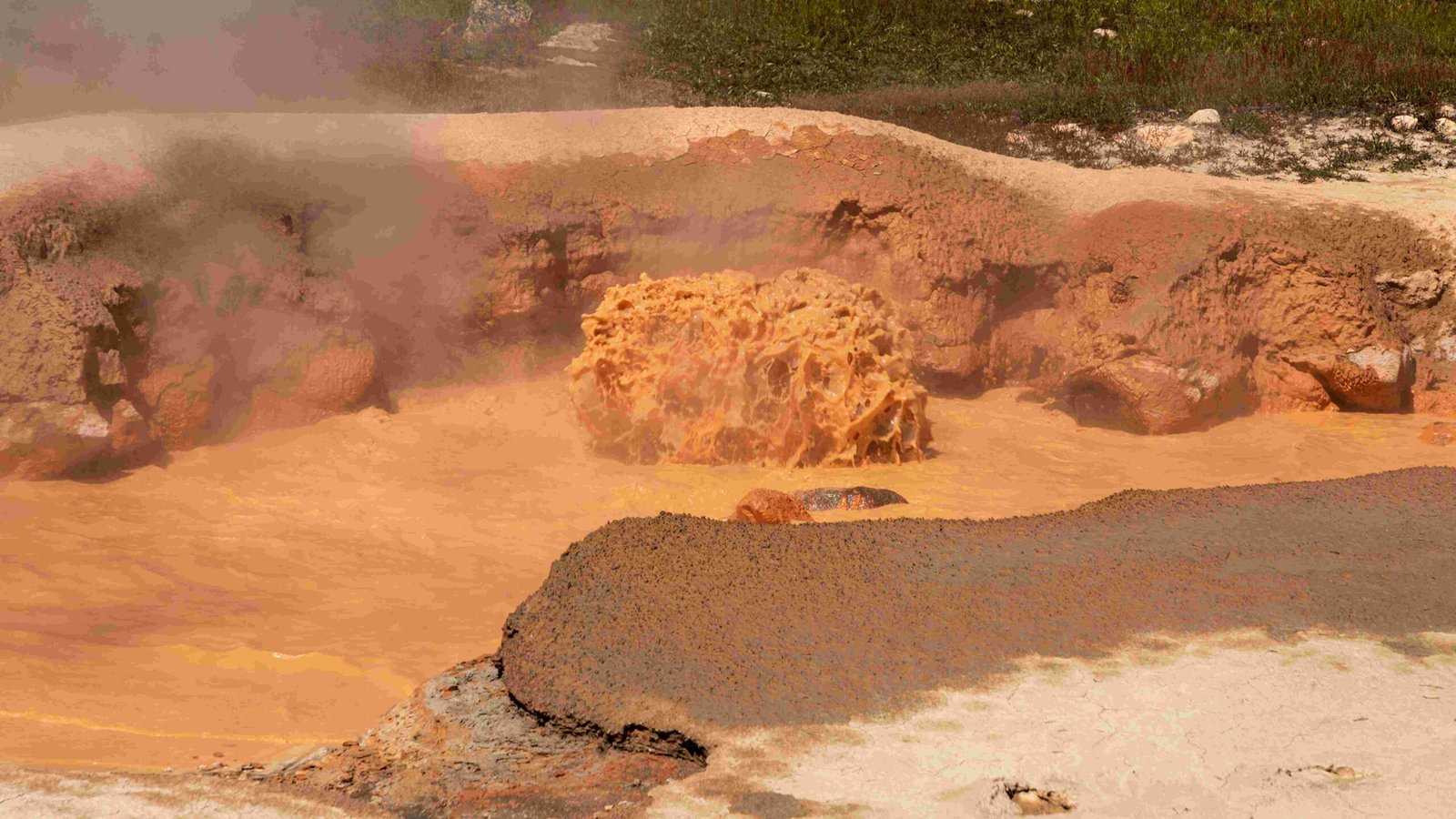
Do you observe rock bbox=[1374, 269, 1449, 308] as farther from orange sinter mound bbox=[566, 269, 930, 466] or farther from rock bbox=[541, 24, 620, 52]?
rock bbox=[541, 24, 620, 52]

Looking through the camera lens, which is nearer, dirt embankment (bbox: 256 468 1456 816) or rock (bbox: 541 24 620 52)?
dirt embankment (bbox: 256 468 1456 816)

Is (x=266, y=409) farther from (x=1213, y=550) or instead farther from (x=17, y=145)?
(x=1213, y=550)

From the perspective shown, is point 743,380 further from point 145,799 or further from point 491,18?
point 491,18

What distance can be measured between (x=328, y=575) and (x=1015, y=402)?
4390mm

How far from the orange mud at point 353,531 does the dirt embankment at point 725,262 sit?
0.29m

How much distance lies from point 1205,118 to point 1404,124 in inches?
67.6

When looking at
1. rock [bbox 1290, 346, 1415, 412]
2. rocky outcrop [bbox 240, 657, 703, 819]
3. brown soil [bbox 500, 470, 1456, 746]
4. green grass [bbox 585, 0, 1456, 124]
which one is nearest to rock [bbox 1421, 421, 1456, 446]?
rock [bbox 1290, 346, 1415, 412]

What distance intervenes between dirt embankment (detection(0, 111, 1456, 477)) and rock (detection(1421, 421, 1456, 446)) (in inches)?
17.6

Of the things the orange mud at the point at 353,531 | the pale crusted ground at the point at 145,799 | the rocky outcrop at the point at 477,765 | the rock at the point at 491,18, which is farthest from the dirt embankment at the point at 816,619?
the rock at the point at 491,18

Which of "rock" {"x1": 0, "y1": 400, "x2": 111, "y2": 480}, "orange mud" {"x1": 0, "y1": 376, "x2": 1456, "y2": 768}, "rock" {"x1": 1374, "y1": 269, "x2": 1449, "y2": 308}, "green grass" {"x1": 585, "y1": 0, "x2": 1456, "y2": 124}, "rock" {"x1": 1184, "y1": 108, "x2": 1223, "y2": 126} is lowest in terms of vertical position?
"orange mud" {"x1": 0, "y1": 376, "x2": 1456, "y2": 768}

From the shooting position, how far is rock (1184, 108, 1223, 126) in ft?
43.3

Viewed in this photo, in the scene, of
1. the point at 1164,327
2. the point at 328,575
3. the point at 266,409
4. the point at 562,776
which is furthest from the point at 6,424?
the point at 1164,327

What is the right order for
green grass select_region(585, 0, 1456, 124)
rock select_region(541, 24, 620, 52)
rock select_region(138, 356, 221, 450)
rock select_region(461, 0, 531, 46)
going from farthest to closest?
rock select_region(541, 24, 620, 52), rock select_region(461, 0, 531, 46), green grass select_region(585, 0, 1456, 124), rock select_region(138, 356, 221, 450)

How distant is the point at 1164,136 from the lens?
12.9 m
